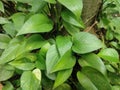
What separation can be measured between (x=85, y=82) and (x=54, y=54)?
0.18 meters

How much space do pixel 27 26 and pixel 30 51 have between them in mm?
152

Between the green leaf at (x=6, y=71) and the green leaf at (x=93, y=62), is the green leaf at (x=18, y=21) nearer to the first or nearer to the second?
the green leaf at (x=6, y=71)

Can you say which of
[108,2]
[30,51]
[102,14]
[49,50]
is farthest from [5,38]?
[108,2]

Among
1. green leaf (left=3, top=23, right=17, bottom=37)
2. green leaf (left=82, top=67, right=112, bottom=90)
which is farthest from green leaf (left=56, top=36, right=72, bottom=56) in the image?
green leaf (left=3, top=23, right=17, bottom=37)

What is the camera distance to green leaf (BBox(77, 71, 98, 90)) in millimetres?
1114

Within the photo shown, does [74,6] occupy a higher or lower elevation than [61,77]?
higher

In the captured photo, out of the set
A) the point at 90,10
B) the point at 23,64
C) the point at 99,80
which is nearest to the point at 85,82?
the point at 99,80

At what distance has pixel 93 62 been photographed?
3.77ft

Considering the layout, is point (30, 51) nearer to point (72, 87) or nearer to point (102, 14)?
point (72, 87)

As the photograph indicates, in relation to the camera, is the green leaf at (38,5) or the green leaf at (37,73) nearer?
the green leaf at (37,73)

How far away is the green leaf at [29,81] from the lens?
3.55ft

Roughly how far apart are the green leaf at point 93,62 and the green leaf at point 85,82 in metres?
0.05

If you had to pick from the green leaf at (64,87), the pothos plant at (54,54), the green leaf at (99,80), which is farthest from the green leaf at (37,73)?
the green leaf at (99,80)

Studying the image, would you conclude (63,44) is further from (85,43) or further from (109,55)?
(109,55)
